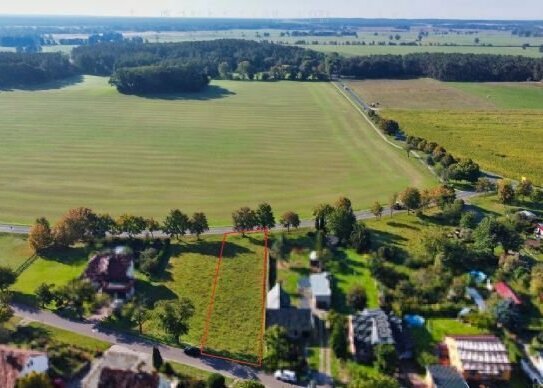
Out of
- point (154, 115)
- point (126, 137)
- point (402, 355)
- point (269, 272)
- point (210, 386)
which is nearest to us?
point (210, 386)

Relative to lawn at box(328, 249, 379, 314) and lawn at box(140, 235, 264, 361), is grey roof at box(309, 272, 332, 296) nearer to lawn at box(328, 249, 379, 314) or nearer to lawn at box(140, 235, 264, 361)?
lawn at box(328, 249, 379, 314)

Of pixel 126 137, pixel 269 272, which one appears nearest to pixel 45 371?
pixel 269 272

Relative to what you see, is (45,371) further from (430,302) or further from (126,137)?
(126,137)

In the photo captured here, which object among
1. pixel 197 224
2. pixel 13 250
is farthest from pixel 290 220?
pixel 13 250

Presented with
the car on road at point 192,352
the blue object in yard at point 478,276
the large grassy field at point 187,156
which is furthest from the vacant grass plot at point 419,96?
the car on road at point 192,352

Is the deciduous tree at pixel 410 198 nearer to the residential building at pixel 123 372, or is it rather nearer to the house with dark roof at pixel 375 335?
the house with dark roof at pixel 375 335
